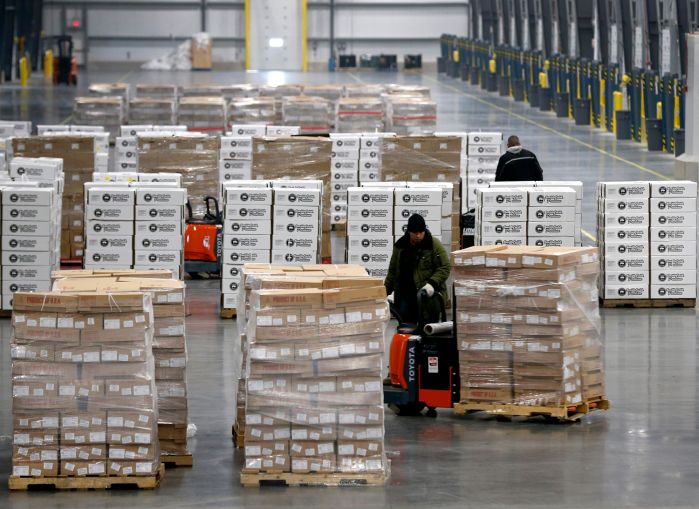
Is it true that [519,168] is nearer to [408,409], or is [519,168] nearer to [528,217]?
[528,217]

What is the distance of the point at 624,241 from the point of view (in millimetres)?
15562

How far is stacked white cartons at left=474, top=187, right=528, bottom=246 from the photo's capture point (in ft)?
48.6

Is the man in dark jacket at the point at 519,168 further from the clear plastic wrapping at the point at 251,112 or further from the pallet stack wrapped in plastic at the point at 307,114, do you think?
the clear plastic wrapping at the point at 251,112

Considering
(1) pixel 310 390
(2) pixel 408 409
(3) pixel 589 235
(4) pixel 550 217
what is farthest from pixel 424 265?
(3) pixel 589 235

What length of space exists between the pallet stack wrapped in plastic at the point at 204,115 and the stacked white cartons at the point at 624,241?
15044 mm

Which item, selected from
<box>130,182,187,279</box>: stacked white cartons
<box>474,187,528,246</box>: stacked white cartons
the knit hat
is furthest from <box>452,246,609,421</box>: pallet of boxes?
<box>130,182,187,279</box>: stacked white cartons

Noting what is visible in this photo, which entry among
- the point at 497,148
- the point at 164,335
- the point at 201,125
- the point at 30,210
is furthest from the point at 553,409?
the point at 201,125

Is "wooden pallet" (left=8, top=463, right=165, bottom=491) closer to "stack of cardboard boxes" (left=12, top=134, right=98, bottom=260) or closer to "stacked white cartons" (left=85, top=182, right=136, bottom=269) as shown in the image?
"stacked white cartons" (left=85, top=182, right=136, bottom=269)

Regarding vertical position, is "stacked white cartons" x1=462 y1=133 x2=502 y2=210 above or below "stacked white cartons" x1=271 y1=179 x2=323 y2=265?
above

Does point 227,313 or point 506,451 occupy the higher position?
point 227,313

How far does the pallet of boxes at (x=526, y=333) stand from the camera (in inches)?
422

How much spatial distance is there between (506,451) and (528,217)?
5135 mm

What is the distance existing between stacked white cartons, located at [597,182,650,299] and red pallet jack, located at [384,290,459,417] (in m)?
4.98

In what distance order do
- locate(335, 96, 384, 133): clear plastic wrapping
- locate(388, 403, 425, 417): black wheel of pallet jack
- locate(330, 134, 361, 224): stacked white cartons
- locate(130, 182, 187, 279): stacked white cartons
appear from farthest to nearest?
locate(335, 96, 384, 133): clear plastic wrapping → locate(330, 134, 361, 224): stacked white cartons → locate(130, 182, 187, 279): stacked white cartons → locate(388, 403, 425, 417): black wheel of pallet jack
